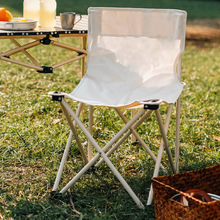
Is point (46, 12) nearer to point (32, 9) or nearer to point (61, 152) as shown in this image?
point (32, 9)

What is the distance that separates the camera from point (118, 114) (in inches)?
117

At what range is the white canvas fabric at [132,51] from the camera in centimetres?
286

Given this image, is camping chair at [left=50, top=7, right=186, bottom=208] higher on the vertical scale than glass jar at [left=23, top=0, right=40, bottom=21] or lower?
→ lower

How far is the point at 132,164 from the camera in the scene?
3049mm

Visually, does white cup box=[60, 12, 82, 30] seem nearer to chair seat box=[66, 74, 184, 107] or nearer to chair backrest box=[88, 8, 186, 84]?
chair backrest box=[88, 8, 186, 84]

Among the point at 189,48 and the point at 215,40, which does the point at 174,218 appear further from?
the point at 215,40

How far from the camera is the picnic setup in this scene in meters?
2.45

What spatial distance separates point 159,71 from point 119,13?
1.56ft

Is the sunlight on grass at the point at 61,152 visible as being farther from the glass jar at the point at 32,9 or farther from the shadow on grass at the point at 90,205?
the glass jar at the point at 32,9

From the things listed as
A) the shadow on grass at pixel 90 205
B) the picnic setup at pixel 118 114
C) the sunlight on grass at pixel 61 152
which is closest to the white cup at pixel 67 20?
the picnic setup at pixel 118 114

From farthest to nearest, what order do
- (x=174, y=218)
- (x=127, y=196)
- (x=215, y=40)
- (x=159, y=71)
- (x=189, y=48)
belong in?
1. (x=215, y=40)
2. (x=189, y=48)
3. (x=159, y=71)
4. (x=127, y=196)
5. (x=174, y=218)

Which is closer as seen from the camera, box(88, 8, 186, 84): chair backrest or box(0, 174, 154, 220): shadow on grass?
box(0, 174, 154, 220): shadow on grass

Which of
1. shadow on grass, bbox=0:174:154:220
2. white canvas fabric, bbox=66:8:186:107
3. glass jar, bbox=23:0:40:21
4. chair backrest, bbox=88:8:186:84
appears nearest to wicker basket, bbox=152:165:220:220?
shadow on grass, bbox=0:174:154:220

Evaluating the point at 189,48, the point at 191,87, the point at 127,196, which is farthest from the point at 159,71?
the point at 189,48
